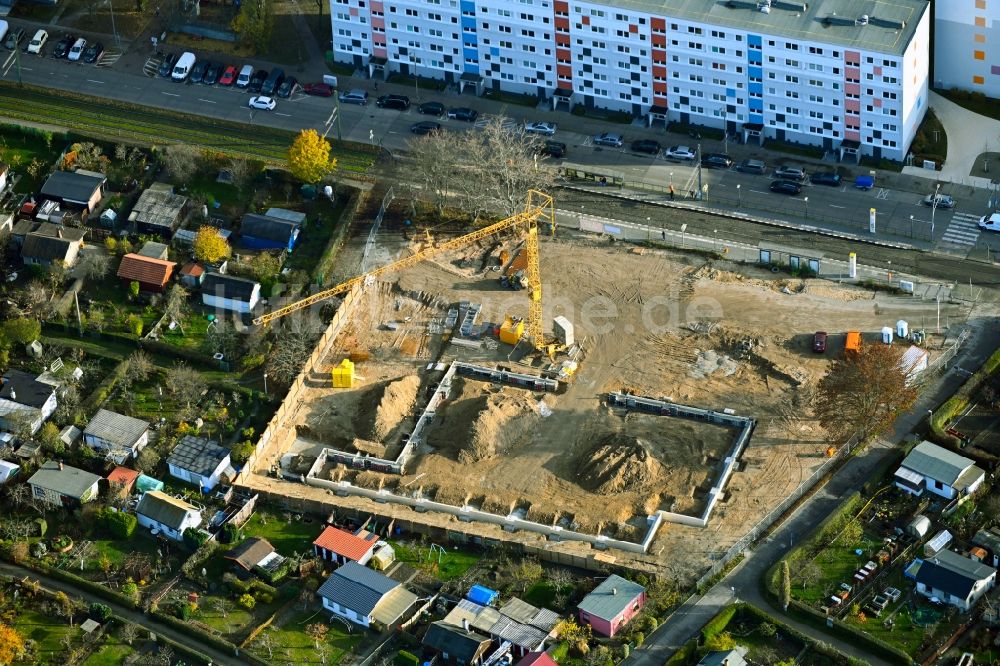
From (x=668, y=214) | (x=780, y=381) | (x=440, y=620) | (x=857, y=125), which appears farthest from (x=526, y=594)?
(x=857, y=125)

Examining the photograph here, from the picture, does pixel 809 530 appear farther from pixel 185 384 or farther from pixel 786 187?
pixel 185 384

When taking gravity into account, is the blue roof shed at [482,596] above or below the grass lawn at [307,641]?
above

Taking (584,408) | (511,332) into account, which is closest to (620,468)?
(584,408)

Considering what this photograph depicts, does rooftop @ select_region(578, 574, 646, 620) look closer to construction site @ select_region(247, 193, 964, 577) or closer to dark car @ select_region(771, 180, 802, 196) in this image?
construction site @ select_region(247, 193, 964, 577)

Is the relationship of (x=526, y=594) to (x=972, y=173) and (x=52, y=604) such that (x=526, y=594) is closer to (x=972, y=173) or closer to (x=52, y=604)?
(x=52, y=604)

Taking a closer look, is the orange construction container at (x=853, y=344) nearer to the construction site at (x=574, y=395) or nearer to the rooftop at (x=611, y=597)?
the construction site at (x=574, y=395)

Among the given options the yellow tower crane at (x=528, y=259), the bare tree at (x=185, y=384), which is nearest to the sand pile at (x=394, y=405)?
the yellow tower crane at (x=528, y=259)

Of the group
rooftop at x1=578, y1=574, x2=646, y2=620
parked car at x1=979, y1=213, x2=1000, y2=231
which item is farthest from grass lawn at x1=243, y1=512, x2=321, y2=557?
parked car at x1=979, y1=213, x2=1000, y2=231
